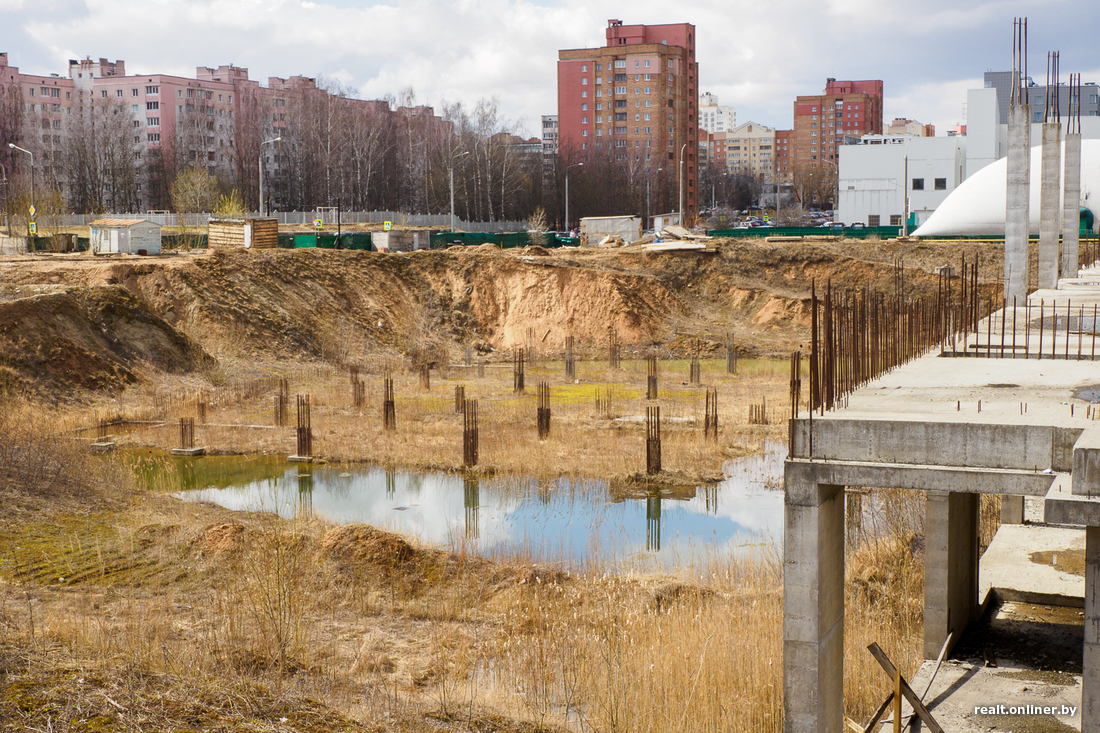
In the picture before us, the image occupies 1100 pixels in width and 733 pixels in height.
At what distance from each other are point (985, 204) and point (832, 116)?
118331mm

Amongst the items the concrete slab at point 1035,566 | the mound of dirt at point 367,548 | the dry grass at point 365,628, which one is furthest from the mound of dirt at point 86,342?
the concrete slab at point 1035,566

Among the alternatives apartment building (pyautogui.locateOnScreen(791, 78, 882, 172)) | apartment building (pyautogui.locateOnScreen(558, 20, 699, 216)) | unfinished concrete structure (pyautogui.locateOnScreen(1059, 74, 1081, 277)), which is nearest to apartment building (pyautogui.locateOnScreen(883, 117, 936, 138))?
apartment building (pyautogui.locateOnScreen(791, 78, 882, 172))

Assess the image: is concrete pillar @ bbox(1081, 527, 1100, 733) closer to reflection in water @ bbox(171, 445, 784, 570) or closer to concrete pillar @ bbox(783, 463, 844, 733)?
concrete pillar @ bbox(783, 463, 844, 733)

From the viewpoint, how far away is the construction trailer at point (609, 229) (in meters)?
56.2

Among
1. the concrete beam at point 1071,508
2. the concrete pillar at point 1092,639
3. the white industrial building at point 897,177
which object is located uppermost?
the white industrial building at point 897,177

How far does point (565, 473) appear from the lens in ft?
65.9

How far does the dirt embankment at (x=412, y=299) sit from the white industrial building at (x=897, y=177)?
28.8 metres

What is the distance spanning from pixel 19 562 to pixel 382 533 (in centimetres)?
463

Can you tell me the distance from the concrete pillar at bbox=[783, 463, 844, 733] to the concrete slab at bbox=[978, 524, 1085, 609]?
5644mm

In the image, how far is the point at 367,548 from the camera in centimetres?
1369

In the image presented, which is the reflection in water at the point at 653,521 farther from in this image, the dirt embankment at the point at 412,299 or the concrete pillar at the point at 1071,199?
the dirt embankment at the point at 412,299

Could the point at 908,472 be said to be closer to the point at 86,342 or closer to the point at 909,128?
the point at 86,342

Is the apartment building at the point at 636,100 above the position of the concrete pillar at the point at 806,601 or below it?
above

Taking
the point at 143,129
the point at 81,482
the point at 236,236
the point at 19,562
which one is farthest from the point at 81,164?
the point at 19,562
